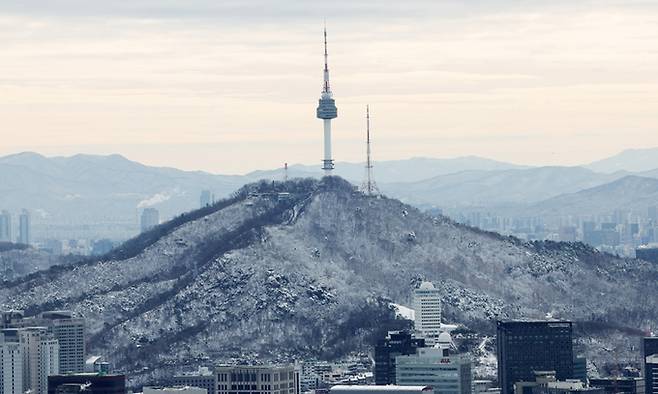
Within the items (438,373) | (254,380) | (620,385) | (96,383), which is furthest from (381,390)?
(620,385)

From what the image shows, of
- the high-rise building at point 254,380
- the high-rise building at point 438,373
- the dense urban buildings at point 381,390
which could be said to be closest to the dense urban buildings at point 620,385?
the high-rise building at point 438,373

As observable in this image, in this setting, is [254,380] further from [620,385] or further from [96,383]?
[620,385]

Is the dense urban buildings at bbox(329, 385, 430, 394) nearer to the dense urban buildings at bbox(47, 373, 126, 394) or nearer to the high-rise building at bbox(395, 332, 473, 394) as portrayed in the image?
the dense urban buildings at bbox(47, 373, 126, 394)

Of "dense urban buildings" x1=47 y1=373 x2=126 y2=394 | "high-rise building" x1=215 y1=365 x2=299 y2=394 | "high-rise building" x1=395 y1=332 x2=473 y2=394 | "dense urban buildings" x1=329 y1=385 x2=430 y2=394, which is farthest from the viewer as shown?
"high-rise building" x1=395 y1=332 x2=473 y2=394

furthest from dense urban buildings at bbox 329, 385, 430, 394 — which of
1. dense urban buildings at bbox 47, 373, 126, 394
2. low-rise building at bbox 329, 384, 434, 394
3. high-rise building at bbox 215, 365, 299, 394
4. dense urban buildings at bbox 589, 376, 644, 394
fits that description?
dense urban buildings at bbox 589, 376, 644, 394

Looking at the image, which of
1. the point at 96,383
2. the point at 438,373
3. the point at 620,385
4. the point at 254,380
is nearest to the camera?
the point at 96,383

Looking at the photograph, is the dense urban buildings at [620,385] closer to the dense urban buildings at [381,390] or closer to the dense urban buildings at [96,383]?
the dense urban buildings at [381,390]

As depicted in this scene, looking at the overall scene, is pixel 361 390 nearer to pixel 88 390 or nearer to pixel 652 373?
pixel 88 390

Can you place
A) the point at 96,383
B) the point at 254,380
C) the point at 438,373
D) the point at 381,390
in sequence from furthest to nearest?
the point at 438,373 < the point at 254,380 < the point at 96,383 < the point at 381,390
